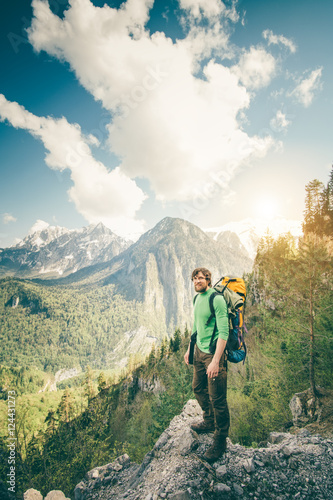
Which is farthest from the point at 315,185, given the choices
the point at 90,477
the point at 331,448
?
the point at 90,477

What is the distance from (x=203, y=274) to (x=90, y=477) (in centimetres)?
799

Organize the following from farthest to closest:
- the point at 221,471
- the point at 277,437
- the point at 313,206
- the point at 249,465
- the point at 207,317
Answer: the point at 313,206 → the point at 277,437 → the point at 207,317 → the point at 249,465 → the point at 221,471

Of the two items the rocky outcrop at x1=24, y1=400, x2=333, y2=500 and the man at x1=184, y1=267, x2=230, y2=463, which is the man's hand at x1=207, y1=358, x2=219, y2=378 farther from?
the rocky outcrop at x1=24, y1=400, x2=333, y2=500

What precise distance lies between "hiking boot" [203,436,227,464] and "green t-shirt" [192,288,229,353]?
1821 mm

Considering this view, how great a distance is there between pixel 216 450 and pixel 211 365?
1904 millimetres

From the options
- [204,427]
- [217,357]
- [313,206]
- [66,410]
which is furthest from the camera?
[313,206]

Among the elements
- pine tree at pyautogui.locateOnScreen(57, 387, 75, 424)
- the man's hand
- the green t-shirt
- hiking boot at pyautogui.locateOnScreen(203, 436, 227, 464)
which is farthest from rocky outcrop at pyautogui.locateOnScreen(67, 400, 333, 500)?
pine tree at pyautogui.locateOnScreen(57, 387, 75, 424)

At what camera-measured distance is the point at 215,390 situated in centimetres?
426

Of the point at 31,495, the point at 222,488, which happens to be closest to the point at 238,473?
the point at 222,488

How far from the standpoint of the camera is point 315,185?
48.9 metres

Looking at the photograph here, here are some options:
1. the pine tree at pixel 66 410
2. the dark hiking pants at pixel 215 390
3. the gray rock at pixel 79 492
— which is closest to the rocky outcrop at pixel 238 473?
the dark hiking pants at pixel 215 390

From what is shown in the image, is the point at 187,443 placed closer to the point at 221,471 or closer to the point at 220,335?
the point at 221,471

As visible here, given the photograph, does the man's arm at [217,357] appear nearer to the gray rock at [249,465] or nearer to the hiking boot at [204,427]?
the gray rock at [249,465]

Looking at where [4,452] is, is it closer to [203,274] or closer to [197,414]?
[197,414]
